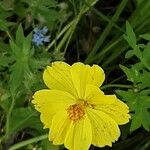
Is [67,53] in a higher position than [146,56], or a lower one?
lower

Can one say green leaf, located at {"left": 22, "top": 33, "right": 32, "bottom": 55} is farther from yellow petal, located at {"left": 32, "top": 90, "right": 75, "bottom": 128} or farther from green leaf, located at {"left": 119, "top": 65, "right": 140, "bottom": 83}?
green leaf, located at {"left": 119, "top": 65, "right": 140, "bottom": 83}

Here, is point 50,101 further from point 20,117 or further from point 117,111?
point 20,117

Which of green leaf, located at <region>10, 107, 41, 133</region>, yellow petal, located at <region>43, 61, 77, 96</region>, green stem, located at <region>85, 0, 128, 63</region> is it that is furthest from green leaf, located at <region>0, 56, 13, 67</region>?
green stem, located at <region>85, 0, 128, 63</region>

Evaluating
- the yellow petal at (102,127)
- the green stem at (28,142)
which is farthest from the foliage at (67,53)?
the yellow petal at (102,127)

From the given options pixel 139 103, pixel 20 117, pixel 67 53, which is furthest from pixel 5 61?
pixel 67 53

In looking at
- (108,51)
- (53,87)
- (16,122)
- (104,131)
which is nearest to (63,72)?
(53,87)

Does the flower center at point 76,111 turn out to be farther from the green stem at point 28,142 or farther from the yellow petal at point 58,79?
the green stem at point 28,142

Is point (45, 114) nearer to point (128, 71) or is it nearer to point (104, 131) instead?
point (104, 131)

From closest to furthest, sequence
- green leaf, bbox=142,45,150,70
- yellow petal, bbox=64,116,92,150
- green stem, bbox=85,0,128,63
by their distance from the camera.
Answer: yellow petal, bbox=64,116,92,150, green leaf, bbox=142,45,150,70, green stem, bbox=85,0,128,63
